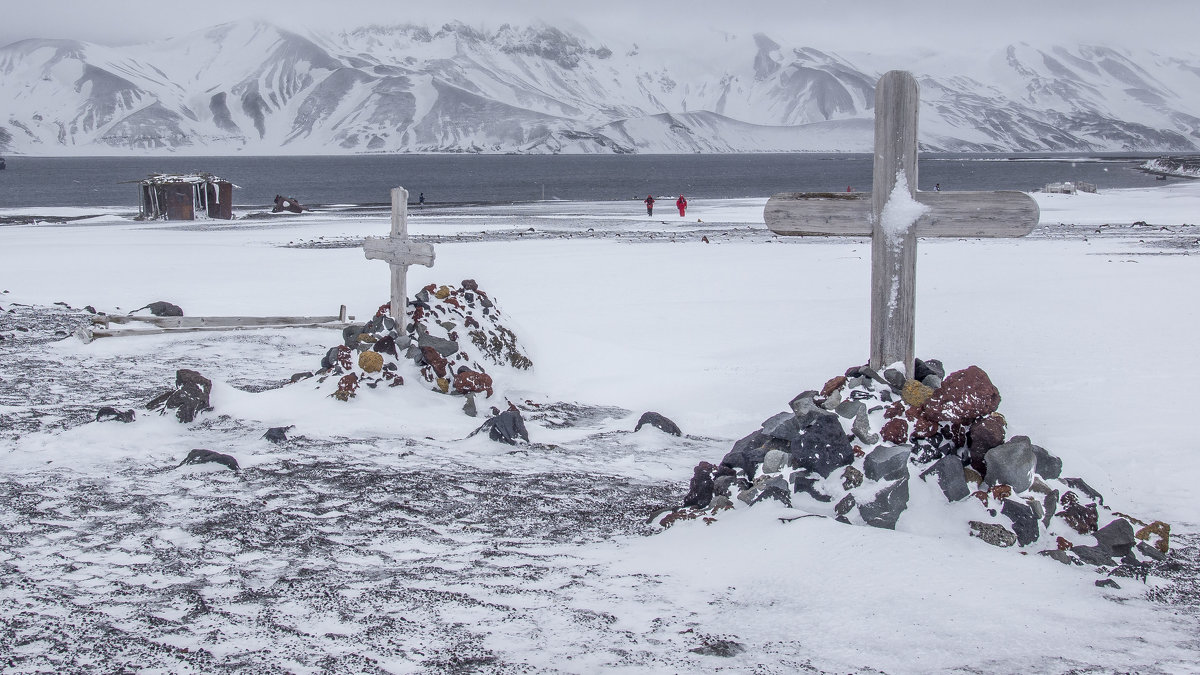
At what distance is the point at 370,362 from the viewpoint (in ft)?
→ 32.2

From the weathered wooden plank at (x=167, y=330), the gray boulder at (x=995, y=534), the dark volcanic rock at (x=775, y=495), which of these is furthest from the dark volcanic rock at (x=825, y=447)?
the weathered wooden plank at (x=167, y=330)

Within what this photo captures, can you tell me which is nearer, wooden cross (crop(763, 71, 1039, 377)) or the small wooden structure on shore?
wooden cross (crop(763, 71, 1039, 377))

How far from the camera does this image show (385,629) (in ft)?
15.4

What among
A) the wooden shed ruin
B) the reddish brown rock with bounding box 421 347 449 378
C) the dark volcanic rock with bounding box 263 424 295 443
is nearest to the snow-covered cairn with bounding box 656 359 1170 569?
the dark volcanic rock with bounding box 263 424 295 443

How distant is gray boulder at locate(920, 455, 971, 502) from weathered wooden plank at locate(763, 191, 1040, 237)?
1.48 meters

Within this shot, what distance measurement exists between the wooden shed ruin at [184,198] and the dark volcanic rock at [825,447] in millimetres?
46731

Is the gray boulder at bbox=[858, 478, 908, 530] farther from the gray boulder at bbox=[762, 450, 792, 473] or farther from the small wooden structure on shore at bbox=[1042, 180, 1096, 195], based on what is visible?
the small wooden structure on shore at bbox=[1042, 180, 1096, 195]

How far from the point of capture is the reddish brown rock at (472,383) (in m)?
10.2

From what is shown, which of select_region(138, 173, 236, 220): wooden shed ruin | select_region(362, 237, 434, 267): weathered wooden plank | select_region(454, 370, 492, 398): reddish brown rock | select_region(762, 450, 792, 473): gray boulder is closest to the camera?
select_region(762, 450, 792, 473): gray boulder

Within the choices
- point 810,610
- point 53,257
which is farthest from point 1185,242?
point 53,257

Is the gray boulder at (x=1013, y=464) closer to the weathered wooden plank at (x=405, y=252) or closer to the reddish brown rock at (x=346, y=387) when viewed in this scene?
the reddish brown rock at (x=346, y=387)

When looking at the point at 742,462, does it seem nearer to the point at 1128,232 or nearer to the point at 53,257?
the point at 53,257

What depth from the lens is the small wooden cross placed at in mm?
10633

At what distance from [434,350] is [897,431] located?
5.43 meters
